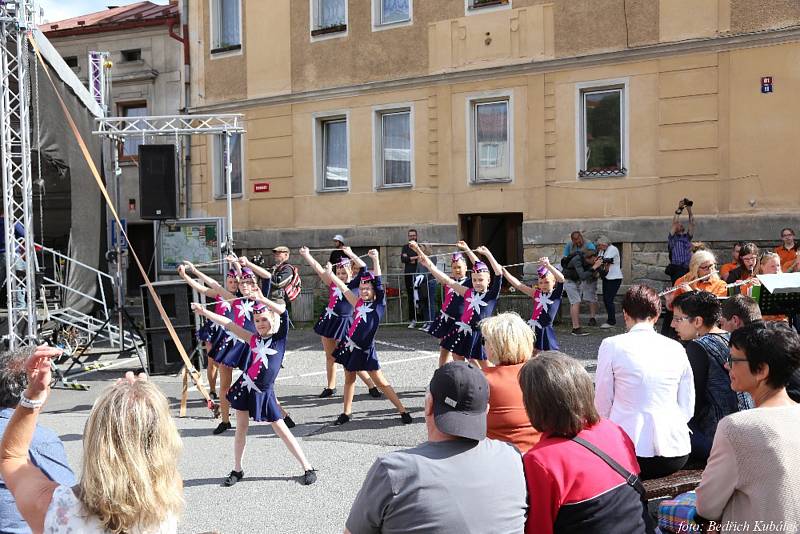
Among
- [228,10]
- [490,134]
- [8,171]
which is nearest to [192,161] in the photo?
[228,10]

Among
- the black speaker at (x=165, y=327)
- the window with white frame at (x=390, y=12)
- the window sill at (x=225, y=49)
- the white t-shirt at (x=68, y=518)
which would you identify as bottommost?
the black speaker at (x=165, y=327)

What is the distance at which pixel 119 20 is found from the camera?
23.6 meters

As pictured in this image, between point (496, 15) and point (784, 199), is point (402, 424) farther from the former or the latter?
point (496, 15)

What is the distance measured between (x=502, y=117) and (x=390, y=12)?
333cm

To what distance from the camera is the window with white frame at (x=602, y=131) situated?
15.6m

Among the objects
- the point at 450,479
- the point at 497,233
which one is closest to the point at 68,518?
the point at 450,479

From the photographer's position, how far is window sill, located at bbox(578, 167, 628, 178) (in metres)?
15.4

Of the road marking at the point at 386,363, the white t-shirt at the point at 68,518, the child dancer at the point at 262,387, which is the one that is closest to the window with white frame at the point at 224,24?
the road marking at the point at 386,363

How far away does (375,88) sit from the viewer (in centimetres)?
1777

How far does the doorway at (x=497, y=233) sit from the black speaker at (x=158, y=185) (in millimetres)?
5441

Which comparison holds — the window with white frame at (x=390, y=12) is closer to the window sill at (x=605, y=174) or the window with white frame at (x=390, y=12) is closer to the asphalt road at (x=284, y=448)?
the window sill at (x=605, y=174)

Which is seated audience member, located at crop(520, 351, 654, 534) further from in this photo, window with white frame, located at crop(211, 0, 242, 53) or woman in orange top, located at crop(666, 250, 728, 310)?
window with white frame, located at crop(211, 0, 242, 53)

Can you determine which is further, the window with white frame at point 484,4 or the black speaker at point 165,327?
the window with white frame at point 484,4

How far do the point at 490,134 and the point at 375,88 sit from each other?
8.68 feet
